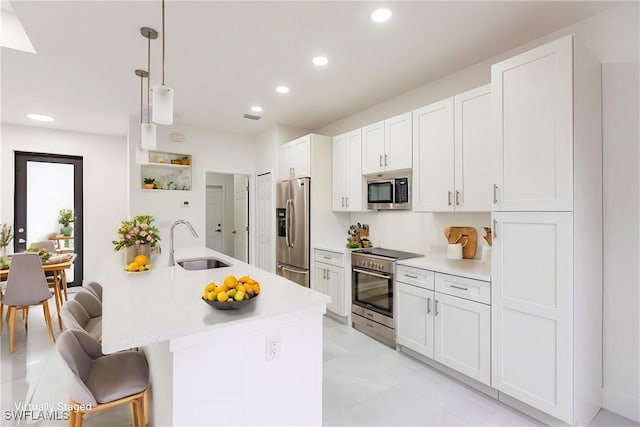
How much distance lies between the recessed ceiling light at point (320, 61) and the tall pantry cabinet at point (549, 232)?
1.40 meters

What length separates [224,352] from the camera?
4.19ft

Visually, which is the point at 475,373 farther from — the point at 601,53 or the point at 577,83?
the point at 601,53

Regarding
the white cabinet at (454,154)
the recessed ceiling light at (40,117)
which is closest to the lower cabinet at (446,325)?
the white cabinet at (454,154)

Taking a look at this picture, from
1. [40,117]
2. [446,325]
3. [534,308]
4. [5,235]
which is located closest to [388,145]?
[446,325]

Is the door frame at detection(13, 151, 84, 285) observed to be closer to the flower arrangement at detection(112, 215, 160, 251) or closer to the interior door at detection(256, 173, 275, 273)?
the interior door at detection(256, 173, 275, 273)

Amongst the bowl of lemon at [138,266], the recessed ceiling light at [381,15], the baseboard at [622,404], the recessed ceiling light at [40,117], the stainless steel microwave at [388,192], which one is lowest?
the baseboard at [622,404]

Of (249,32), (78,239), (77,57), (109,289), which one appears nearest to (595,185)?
(249,32)

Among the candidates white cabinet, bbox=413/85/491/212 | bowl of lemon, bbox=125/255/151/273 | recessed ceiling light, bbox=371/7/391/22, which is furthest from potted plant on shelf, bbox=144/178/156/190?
recessed ceiling light, bbox=371/7/391/22

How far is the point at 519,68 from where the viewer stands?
6.92ft

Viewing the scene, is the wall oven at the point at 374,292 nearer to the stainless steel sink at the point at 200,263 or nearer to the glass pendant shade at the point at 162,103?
the stainless steel sink at the point at 200,263

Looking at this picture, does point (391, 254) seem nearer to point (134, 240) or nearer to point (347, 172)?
point (347, 172)

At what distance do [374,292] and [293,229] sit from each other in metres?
1.57

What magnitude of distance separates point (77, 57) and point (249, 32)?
1661 mm

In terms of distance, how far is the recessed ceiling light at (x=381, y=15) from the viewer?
2.10 m
